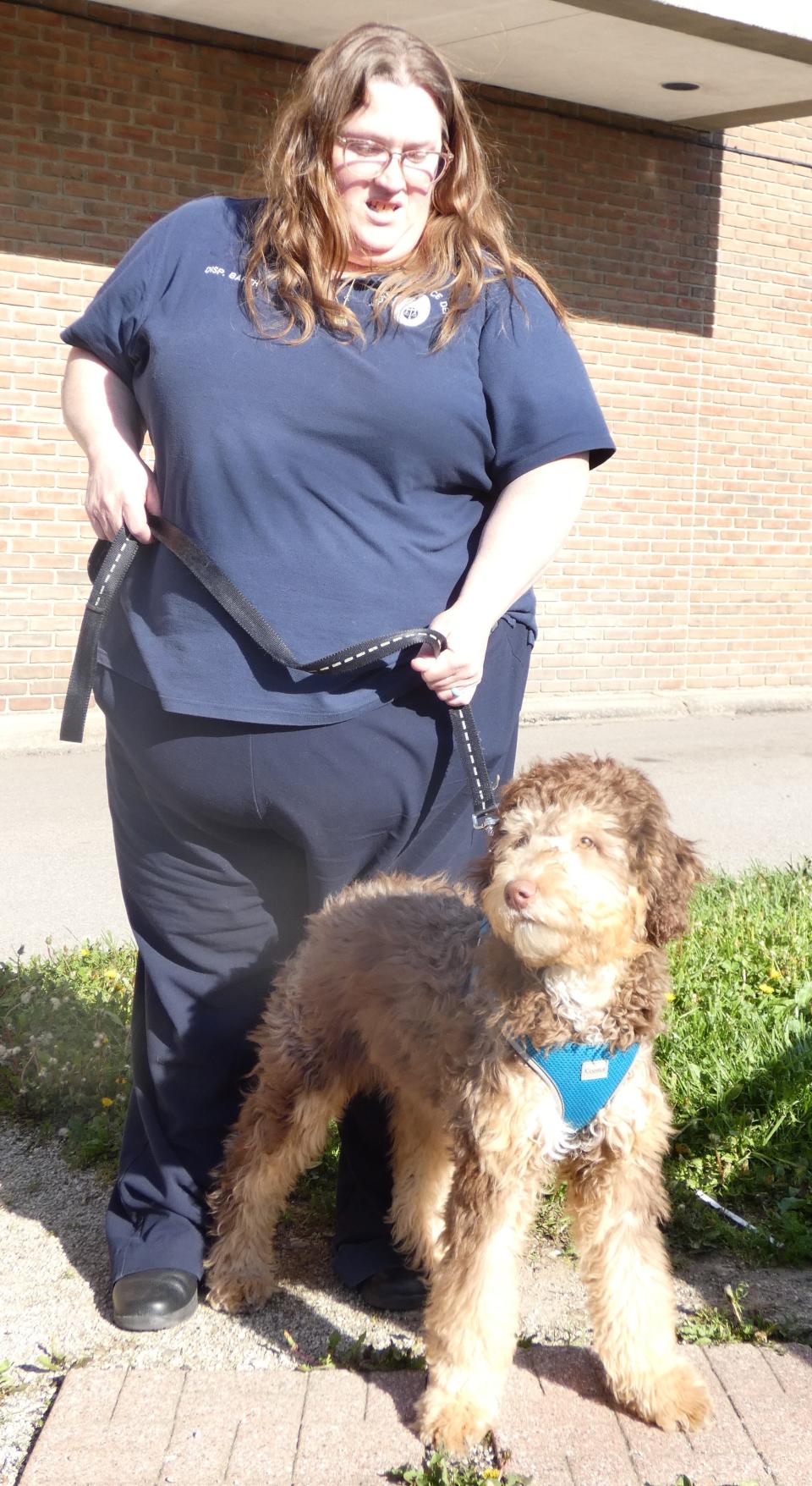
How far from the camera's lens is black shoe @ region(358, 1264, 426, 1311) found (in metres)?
3.12

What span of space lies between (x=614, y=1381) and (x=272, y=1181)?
0.84 meters

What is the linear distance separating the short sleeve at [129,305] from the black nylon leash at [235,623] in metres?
0.33

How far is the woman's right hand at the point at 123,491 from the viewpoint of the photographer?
2.79 meters

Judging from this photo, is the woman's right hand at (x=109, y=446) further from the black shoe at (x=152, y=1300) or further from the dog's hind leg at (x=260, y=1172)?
the black shoe at (x=152, y=1300)

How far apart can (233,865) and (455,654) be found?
0.71 meters

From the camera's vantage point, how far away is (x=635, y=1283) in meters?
2.62

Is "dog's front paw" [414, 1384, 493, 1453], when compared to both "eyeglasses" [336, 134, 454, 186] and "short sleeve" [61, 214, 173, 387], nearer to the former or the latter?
"short sleeve" [61, 214, 173, 387]

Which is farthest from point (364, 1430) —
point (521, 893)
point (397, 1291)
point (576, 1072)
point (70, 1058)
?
point (70, 1058)

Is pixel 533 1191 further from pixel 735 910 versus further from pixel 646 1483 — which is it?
pixel 735 910

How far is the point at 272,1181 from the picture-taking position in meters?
3.08

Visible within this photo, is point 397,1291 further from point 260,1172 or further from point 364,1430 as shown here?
point 364,1430

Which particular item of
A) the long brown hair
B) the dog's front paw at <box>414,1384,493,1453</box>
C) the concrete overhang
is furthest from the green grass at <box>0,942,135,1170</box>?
the concrete overhang

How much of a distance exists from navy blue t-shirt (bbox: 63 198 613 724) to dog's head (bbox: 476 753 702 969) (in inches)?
18.6

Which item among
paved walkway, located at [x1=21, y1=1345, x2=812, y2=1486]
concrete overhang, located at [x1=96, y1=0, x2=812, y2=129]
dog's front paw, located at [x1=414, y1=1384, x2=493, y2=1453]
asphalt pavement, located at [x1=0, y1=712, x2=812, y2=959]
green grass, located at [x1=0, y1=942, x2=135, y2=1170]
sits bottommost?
asphalt pavement, located at [x1=0, y1=712, x2=812, y2=959]
